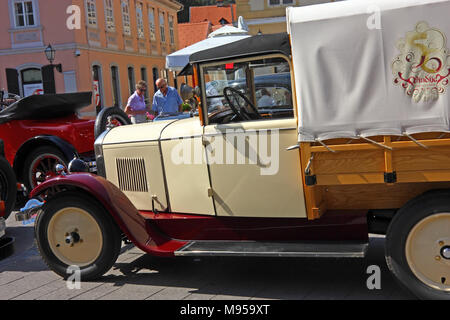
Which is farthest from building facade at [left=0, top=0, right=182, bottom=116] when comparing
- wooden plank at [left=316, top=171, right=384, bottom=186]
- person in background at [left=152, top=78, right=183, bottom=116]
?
wooden plank at [left=316, top=171, right=384, bottom=186]

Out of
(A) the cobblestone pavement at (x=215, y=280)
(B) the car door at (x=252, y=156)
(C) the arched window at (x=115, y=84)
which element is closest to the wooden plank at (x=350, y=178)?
(B) the car door at (x=252, y=156)

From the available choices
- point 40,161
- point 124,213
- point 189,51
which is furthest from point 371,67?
point 189,51

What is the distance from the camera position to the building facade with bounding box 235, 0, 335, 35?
2459 centimetres

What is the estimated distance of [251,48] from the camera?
439cm

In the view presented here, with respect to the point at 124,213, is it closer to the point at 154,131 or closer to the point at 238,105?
the point at 154,131

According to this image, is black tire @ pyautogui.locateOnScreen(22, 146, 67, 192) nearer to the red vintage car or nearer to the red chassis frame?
the red vintage car

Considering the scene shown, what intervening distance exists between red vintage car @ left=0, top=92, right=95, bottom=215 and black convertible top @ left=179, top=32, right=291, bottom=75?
14.4ft

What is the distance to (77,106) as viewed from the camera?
9.22 metres

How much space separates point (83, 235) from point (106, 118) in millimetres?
2185

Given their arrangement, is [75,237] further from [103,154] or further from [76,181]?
[103,154]

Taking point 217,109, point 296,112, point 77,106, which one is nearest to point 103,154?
point 217,109
